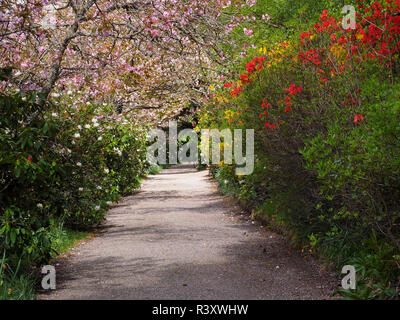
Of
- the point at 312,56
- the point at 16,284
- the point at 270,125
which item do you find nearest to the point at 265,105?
the point at 270,125

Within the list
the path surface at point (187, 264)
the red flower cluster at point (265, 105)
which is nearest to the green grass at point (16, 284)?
the path surface at point (187, 264)

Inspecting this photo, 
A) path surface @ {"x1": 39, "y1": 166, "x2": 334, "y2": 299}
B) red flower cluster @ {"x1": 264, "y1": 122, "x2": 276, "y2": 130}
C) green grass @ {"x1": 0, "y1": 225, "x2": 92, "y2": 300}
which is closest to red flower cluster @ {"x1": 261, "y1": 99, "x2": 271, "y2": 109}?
red flower cluster @ {"x1": 264, "y1": 122, "x2": 276, "y2": 130}

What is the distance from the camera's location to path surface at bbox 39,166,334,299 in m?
6.20

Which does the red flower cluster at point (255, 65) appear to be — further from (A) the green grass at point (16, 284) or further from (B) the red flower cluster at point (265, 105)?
(A) the green grass at point (16, 284)

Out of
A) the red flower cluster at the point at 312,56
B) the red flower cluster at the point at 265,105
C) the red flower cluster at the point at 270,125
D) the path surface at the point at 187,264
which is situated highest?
the red flower cluster at the point at 312,56

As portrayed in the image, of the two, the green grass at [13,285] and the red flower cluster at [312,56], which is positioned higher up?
the red flower cluster at [312,56]

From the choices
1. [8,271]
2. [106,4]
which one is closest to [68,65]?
[106,4]

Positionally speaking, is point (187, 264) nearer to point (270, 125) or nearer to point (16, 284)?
point (270, 125)

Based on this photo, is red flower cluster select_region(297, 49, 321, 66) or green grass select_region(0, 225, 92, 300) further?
red flower cluster select_region(297, 49, 321, 66)

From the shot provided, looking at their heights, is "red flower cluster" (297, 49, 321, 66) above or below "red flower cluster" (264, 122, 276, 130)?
above

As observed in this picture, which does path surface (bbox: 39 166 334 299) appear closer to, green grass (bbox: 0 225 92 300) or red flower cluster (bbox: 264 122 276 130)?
green grass (bbox: 0 225 92 300)

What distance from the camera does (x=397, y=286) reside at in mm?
5160

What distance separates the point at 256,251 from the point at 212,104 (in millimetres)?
9043

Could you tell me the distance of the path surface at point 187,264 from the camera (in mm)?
6199
